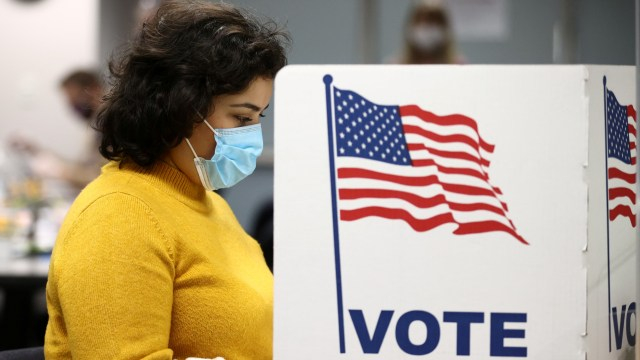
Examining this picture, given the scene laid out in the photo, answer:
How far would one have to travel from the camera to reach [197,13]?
4.84ft

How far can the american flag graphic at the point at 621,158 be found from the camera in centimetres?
124

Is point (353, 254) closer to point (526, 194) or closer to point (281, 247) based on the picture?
point (281, 247)

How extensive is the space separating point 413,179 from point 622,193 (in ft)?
1.06

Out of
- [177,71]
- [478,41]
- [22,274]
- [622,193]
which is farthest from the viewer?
[478,41]

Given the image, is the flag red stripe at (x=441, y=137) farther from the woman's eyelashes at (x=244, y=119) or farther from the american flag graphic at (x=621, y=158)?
the woman's eyelashes at (x=244, y=119)

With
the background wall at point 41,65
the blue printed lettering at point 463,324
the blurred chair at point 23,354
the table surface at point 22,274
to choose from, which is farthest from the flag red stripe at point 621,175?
the background wall at point 41,65

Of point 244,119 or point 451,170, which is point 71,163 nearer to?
point 244,119

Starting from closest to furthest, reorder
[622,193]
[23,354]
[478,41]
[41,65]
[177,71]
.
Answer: [622,193] < [177,71] < [23,354] < [478,41] < [41,65]

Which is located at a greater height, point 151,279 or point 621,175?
point 621,175

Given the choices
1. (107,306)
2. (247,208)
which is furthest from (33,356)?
(247,208)

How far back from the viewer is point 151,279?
1.35 m

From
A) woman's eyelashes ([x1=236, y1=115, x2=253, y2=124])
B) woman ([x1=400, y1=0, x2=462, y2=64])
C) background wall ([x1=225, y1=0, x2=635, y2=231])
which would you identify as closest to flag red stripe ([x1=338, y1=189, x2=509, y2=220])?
woman's eyelashes ([x1=236, y1=115, x2=253, y2=124])

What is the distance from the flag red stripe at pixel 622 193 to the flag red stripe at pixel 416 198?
0.18 meters

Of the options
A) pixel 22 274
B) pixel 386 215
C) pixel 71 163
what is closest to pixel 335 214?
pixel 386 215
